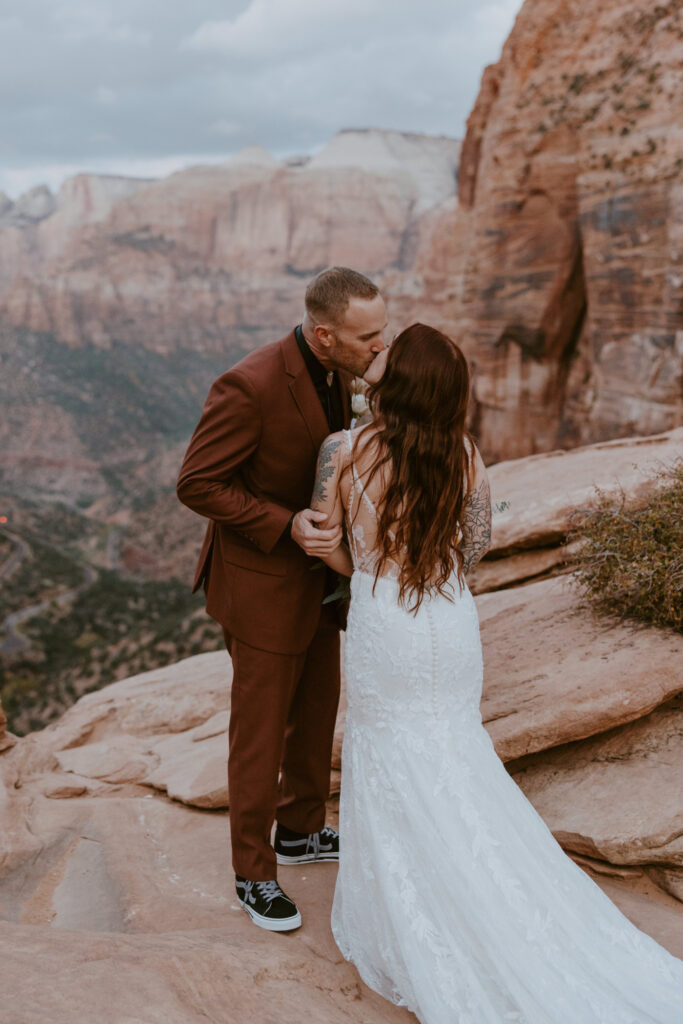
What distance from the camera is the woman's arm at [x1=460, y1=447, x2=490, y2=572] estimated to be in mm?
2738

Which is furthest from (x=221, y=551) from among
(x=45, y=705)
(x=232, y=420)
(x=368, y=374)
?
(x=45, y=705)

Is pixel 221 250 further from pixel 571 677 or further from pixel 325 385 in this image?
pixel 325 385

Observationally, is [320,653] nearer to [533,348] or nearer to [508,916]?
[508,916]

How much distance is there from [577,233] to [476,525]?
2067 cm

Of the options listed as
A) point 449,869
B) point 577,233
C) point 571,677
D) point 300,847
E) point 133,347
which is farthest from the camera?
point 133,347

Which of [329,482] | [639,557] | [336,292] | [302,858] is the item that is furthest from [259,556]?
[639,557]

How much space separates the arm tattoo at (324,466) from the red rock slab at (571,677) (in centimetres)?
165

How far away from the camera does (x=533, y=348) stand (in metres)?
22.9

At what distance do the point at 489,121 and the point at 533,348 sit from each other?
28.3ft

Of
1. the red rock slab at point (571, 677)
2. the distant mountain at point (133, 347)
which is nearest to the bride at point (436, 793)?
the red rock slab at point (571, 677)

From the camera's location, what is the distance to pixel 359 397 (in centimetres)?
294

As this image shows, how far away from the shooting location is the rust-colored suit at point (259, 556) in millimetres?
2789

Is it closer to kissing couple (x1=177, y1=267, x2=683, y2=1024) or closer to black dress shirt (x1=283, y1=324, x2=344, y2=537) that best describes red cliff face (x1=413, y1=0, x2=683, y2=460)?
black dress shirt (x1=283, y1=324, x2=344, y2=537)

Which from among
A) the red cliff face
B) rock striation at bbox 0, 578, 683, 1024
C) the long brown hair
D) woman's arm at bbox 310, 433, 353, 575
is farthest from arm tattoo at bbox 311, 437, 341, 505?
the red cliff face
